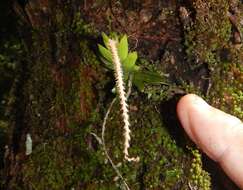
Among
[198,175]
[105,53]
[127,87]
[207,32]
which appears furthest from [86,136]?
[207,32]

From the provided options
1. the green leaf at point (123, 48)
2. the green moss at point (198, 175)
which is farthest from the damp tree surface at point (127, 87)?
the green leaf at point (123, 48)

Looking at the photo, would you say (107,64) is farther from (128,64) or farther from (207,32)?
(207,32)

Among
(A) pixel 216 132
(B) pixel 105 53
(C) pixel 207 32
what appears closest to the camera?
(A) pixel 216 132

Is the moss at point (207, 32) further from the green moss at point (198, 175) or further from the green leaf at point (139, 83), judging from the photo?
the green moss at point (198, 175)

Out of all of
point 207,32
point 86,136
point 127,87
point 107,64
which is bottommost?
point 86,136

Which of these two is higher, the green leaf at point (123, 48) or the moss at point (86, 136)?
the green leaf at point (123, 48)

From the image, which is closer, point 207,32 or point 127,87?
point 127,87
